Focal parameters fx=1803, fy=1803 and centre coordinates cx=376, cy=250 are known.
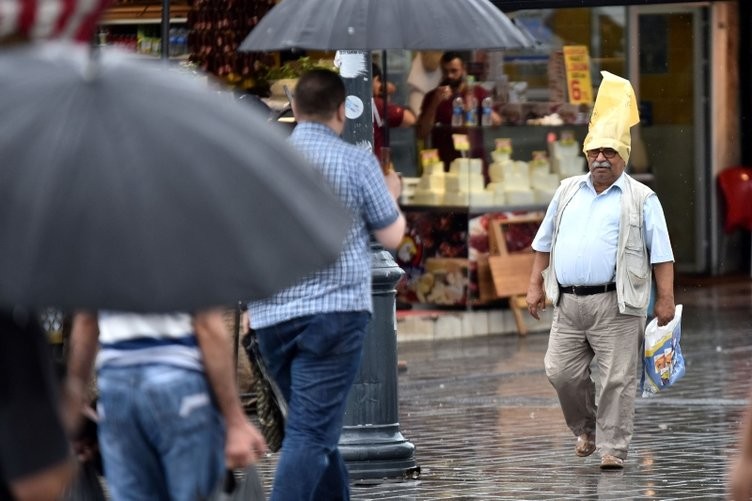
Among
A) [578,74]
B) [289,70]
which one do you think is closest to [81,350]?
[289,70]

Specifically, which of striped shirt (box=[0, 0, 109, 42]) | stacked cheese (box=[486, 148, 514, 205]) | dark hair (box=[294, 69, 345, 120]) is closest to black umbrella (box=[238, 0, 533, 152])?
dark hair (box=[294, 69, 345, 120])

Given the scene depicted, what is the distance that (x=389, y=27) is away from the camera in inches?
320

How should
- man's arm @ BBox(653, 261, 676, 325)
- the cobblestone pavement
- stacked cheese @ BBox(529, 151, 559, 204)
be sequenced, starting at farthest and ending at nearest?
stacked cheese @ BBox(529, 151, 559, 204), man's arm @ BBox(653, 261, 676, 325), the cobblestone pavement

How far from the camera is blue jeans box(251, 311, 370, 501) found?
6738 millimetres

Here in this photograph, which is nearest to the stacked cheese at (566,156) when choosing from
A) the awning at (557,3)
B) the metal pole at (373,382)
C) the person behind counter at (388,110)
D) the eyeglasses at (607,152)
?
the person behind counter at (388,110)

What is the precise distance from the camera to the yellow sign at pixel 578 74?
17281 millimetres

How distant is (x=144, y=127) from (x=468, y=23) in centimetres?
440

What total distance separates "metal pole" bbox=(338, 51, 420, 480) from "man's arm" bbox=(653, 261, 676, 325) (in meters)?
1.43

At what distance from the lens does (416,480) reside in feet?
30.5

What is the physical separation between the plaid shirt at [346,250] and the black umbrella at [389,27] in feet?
3.85

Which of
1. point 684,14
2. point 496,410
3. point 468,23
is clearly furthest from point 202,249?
point 684,14

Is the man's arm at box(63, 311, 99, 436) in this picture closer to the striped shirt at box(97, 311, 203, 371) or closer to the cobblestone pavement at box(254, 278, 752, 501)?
the striped shirt at box(97, 311, 203, 371)

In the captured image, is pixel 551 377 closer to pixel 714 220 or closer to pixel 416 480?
pixel 416 480

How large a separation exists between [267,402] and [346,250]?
1.08m
